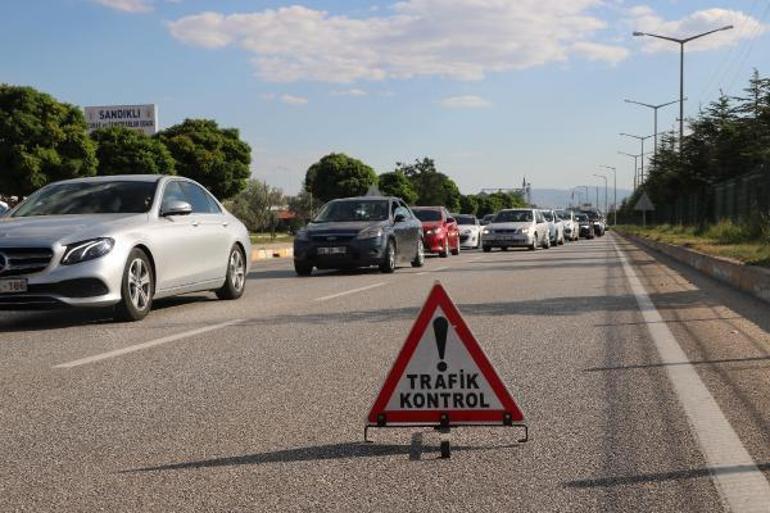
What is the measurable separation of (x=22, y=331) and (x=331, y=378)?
13.1ft

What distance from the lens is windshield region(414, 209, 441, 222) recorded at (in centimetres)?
2675

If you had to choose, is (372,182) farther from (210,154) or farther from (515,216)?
(515,216)

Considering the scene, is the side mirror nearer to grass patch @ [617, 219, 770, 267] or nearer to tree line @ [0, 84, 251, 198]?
grass patch @ [617, 219, 770, 267]

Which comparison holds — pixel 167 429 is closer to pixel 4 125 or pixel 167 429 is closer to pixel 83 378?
pixel 83 378

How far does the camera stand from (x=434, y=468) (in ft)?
13.3

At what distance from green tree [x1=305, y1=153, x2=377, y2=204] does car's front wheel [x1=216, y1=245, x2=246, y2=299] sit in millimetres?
73723

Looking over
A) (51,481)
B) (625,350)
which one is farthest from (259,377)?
(625,350)

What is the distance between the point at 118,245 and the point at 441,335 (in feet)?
17.3

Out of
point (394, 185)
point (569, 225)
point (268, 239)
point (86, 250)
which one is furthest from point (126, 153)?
point (86, 250)

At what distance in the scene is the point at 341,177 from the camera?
86.8 m

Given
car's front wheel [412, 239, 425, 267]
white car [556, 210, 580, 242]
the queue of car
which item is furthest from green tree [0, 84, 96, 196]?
the queue of car

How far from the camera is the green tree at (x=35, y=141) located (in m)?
46.2

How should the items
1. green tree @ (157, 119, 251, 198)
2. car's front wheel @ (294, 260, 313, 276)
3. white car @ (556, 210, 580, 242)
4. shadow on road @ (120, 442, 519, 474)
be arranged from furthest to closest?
green tree @ (157, 119, 251, 198)
white car @ (556, 210, 580, 242)
car's front wheel @ (294, 260, 313, 276)
shadow on road @ (120, 442, 519, 474)

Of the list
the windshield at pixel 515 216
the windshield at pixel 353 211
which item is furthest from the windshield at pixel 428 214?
the windshield at pixel 353 211
